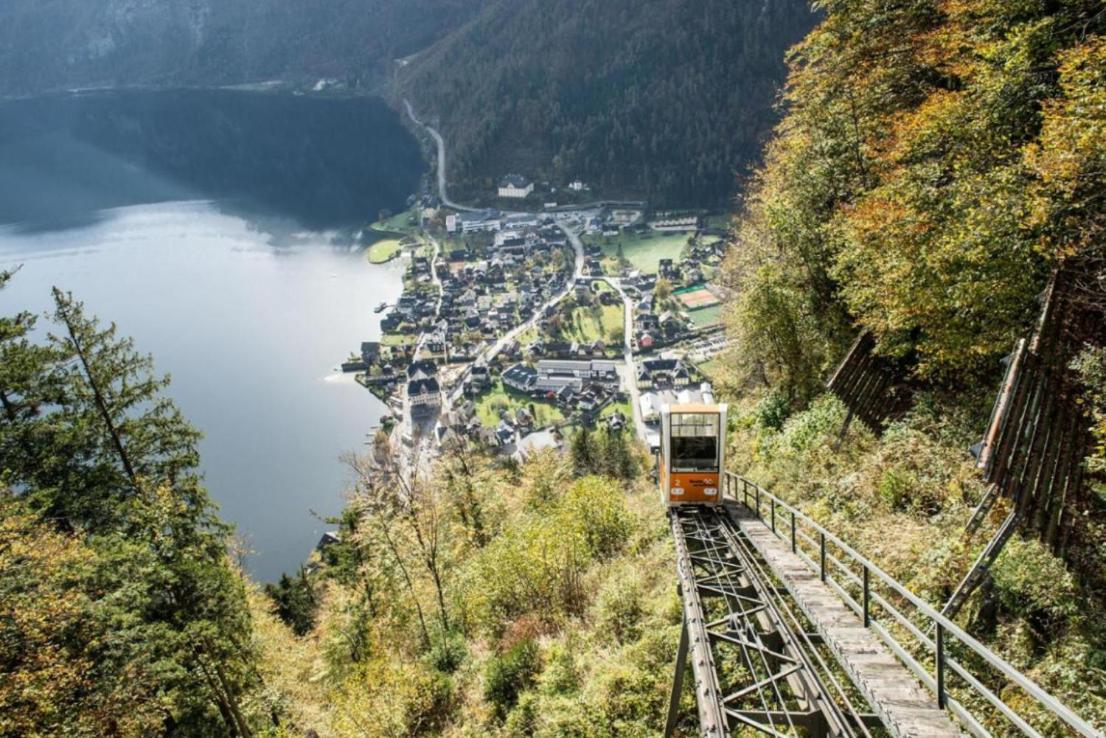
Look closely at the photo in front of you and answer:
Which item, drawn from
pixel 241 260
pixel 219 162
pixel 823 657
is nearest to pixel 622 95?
pixel 241 260

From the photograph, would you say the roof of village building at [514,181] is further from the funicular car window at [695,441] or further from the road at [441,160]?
the funicular car window at [695,441]

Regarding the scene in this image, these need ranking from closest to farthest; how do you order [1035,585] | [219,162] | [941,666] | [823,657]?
[941,666] < [1035,585] < [823,657] < [219,162]

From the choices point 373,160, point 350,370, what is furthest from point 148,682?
point 373,160

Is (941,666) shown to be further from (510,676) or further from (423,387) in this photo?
(423,387)

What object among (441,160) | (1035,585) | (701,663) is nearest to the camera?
(1035,585)

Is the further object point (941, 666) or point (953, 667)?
point (941, 666)

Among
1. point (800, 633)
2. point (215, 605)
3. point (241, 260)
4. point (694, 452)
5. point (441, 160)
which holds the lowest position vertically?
point (215, 605)

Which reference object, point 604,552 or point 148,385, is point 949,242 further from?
point 148,385

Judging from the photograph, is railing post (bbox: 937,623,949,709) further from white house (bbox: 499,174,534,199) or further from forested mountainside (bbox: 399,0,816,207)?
white house (bbox: 499,174,534,199)
